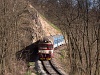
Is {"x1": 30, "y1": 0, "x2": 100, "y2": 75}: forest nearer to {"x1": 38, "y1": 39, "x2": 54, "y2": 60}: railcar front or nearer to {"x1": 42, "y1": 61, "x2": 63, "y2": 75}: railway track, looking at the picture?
{"x1": 42, "y1": 61, "x2": 63, "y2": 75}: railway track

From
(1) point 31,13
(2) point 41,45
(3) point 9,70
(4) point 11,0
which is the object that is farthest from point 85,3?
(1) point 31,13

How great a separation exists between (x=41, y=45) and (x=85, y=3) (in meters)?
11.4

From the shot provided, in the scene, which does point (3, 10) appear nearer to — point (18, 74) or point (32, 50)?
point (18, 74)

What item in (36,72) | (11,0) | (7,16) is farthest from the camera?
(36,72)

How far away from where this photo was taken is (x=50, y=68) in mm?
23531

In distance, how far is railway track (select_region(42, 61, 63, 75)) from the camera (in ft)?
70.5

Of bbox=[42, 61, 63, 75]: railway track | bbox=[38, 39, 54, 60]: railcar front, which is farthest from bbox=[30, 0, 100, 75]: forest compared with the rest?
bbox=[38, 39, 54, 60]: railcar front

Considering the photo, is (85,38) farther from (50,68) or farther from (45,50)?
(45,50)

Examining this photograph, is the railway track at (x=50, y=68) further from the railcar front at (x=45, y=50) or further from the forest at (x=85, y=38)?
the forest at (x=85, y=38)

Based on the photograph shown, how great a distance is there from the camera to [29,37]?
3050 cm

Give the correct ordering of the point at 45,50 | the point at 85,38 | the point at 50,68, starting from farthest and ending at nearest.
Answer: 1. the point at 45,50
2. the point at 50,68
3. the point at 85,38

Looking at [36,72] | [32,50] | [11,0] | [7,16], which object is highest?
[11,0]

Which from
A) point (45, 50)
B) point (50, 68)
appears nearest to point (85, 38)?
point (50, 68)

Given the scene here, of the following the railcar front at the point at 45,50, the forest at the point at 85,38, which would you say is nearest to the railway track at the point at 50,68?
the railcar front at the point at 45,50
